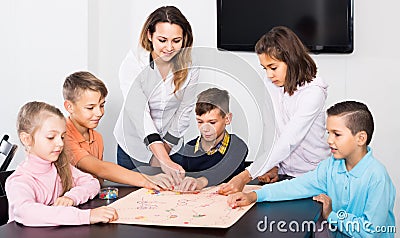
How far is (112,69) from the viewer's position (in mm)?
2961

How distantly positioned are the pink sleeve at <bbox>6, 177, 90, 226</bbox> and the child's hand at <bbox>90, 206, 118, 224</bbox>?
1 centimetres

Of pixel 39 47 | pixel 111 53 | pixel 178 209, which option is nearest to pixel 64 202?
pixel 178 209

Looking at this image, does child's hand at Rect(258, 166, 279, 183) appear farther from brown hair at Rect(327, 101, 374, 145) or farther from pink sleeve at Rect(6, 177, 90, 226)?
pink sleeve at Rect(6, 177, 90, 226)

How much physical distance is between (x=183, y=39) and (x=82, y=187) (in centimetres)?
62

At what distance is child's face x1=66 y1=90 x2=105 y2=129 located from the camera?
1854 millimetres

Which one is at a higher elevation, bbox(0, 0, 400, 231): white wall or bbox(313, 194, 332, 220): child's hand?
bbox(0, 0, 400, 231): white wall

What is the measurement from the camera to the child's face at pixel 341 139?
1.60m

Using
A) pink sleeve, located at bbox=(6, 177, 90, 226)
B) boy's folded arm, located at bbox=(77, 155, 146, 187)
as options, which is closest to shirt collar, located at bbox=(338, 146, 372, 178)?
boy's folded arm, located at bbox=(77, 155, 146, 187)

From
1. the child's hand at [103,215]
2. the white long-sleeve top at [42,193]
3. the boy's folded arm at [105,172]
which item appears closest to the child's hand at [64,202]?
the white long-sleeve top at [42,193]

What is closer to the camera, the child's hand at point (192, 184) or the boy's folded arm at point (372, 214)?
the boy's folded arm at point (372, 214)

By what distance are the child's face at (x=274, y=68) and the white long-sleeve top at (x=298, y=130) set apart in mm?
64

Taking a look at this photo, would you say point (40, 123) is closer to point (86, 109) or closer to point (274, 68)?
point (86, 109)

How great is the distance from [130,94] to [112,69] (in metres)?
1.16

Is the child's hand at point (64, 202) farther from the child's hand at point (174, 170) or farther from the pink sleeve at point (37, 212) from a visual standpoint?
the child's hand at point (174, 170)
